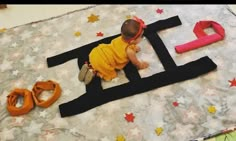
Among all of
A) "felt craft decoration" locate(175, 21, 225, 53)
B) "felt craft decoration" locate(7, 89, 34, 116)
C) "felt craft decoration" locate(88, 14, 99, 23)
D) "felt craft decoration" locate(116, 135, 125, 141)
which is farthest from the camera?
"felt craft decoration" locate(88, 14, 99, 23)

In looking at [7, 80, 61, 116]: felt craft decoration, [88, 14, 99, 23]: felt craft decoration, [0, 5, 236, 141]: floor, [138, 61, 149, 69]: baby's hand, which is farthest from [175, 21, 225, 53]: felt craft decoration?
[7, 80, 61, 116]: felt craft decoration

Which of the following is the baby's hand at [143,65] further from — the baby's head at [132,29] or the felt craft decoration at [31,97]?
the felt craft decoration at [31,97]

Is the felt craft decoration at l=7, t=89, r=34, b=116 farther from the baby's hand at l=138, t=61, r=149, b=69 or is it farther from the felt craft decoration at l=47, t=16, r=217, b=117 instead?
the baby's hand at l=138, t=61, r=149, b=69

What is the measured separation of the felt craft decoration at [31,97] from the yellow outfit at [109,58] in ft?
0.62

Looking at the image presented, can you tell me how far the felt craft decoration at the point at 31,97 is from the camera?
1.40 metres

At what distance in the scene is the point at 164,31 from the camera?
165 cm

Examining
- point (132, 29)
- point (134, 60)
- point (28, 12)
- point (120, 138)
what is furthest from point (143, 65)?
point (28, 12)

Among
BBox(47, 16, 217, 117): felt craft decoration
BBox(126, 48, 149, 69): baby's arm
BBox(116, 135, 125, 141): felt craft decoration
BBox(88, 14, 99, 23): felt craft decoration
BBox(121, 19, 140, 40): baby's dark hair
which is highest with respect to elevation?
BBox(121, 19, 140, 40): baby's dark hair

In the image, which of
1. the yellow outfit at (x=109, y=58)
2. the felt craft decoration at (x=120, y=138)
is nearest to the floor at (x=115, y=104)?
the felt craft decoration at (x=120, y=138)

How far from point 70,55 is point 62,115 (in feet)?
1.07

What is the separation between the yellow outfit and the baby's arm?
17 millimetres

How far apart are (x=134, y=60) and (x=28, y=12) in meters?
0.73

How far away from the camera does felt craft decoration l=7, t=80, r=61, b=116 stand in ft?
4.59

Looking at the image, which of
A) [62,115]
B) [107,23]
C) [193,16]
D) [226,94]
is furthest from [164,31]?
[62,115]
